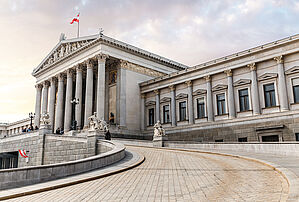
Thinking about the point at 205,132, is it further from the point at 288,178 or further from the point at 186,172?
the point at 288,178

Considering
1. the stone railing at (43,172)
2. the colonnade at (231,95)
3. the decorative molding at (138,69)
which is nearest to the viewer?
the stone railing at (43,172)

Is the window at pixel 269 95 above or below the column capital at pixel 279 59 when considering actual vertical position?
below

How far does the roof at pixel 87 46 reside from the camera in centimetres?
4344

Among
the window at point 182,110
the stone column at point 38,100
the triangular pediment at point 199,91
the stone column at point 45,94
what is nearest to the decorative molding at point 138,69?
the window at point 182,110

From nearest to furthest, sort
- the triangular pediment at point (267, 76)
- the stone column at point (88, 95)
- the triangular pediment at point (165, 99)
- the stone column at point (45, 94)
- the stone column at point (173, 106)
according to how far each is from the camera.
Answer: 1. the triangular pediment at point (267, 76)
2. the stone column at point (173, 106)
3. the stone column at point (88, 95)
4. the triangular pediment at point (165, 99)
5. the stone column at point (45, 94)

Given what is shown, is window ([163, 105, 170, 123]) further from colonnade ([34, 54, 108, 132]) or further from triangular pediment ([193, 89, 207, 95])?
colonnade ([34, 54, 108, 132])

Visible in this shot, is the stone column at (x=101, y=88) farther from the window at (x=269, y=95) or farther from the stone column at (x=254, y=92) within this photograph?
the window at (x=269, y=95)

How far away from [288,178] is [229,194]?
2416mm

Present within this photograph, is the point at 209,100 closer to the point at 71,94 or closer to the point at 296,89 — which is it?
the point at 296,89

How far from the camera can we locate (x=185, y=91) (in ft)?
133

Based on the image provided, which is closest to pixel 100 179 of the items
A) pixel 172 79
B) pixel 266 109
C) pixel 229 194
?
pixel 229 194

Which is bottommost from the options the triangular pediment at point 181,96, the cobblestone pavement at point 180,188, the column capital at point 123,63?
the cobblestone pavement at point 180,188

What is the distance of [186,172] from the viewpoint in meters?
12.1

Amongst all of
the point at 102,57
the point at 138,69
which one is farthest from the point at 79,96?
the point at 138,69
